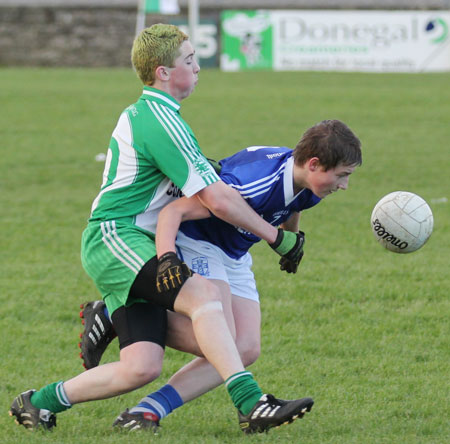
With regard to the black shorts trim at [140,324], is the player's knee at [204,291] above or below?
above

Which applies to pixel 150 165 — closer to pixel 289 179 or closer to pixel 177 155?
pixel 177 155

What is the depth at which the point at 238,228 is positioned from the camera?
4426mm

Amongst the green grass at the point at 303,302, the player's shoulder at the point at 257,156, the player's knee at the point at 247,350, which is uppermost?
the player's shoulder at the point at 257,156

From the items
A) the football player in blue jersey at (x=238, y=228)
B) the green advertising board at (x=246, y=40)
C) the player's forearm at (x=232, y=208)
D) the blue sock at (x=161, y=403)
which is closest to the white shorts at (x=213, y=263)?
the football player in blue jersey at (x=238, y=228)

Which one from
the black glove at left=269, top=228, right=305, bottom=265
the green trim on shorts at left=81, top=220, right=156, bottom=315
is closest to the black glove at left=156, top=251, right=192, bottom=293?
the green trim on shorts at left=81, top=220, right=156, bottom=315

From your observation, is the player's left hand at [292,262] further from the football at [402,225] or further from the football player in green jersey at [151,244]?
the football at [402,225]

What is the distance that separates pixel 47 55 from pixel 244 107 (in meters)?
15.7

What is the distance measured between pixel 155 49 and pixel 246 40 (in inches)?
1046

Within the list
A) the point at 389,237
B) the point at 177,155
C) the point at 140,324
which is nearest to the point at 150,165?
the point at 177,155

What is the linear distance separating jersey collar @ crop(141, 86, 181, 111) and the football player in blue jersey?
40 centimetres

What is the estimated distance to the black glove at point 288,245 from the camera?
4.21 meters

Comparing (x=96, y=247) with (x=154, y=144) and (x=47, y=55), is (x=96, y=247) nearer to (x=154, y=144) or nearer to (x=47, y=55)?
(x=154, y=144)

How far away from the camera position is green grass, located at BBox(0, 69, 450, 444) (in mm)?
4543

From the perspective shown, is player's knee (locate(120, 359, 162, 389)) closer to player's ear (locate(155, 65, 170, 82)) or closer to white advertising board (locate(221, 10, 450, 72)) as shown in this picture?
player's ear (locate(155, 65, 170, 82))
